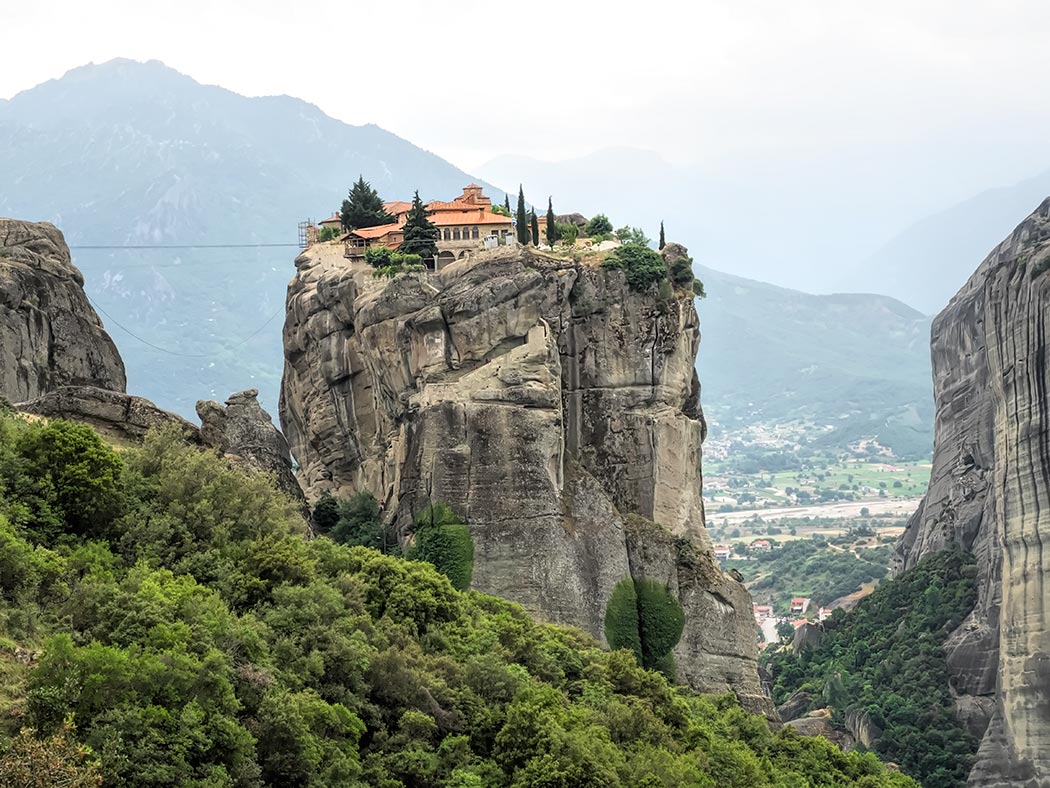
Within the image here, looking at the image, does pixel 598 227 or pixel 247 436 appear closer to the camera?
pixel 247 436

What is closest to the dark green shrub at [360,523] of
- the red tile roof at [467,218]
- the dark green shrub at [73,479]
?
the red tile roof at [467,218]

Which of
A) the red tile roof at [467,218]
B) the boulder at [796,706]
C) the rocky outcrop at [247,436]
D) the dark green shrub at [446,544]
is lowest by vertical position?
the boulder at [796,706]

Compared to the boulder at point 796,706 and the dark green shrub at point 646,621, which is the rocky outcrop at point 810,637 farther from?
the dark green shrub at point 646,621

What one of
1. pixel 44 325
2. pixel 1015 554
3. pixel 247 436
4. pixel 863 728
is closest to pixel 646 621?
pixel 247 436

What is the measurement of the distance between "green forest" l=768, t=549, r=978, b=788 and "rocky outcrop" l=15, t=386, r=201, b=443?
1709 inches

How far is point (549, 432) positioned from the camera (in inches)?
2024

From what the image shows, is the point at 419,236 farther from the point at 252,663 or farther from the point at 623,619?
the point at 252,663

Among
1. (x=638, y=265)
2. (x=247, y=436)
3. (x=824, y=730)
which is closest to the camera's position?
(x=247, y=436)

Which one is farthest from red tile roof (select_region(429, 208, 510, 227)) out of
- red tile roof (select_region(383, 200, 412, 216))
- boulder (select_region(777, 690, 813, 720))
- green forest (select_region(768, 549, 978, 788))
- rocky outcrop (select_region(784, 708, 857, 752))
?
boulder (select_region(777, 690, 813, 720))

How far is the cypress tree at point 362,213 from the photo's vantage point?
66062mm

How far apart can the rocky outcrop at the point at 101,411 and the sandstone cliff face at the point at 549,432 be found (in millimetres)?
12326

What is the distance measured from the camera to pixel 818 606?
433 ft

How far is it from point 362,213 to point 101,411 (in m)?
26.9

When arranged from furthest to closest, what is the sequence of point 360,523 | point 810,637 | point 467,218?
1. point 810,637
2. point 467,218
3. point 360,523
